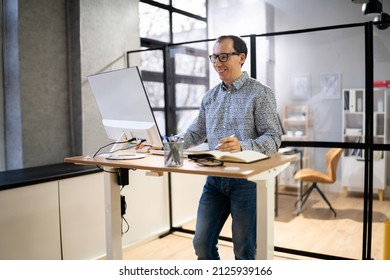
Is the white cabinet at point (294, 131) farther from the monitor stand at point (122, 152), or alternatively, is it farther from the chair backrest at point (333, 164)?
the monitor stand at point (122, 152)

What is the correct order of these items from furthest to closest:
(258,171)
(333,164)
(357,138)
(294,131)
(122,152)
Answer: (294,131) < (357,138) < (333,164) < (122,152) < (258,171)

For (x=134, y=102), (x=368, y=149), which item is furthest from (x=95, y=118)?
(x=368, y=149)

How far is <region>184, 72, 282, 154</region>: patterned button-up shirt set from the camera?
186cm

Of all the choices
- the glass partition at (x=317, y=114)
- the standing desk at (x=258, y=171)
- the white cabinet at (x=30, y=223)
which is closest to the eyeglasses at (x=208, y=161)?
the standing desk at (x=258, y=171)

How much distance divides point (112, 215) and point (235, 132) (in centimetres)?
81

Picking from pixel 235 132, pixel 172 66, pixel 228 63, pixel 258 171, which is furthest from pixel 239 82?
pixel 172 66

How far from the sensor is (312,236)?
3.73 m

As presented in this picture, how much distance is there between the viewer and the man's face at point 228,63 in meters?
1.91

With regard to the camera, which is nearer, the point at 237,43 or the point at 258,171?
the point at 258,171

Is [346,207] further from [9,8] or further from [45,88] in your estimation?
[9,8]

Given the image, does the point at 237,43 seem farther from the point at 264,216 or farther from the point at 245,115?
the point at 264,216

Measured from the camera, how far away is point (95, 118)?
368 cm

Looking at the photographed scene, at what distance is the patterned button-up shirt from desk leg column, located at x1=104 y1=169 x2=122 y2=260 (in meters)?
0.58
